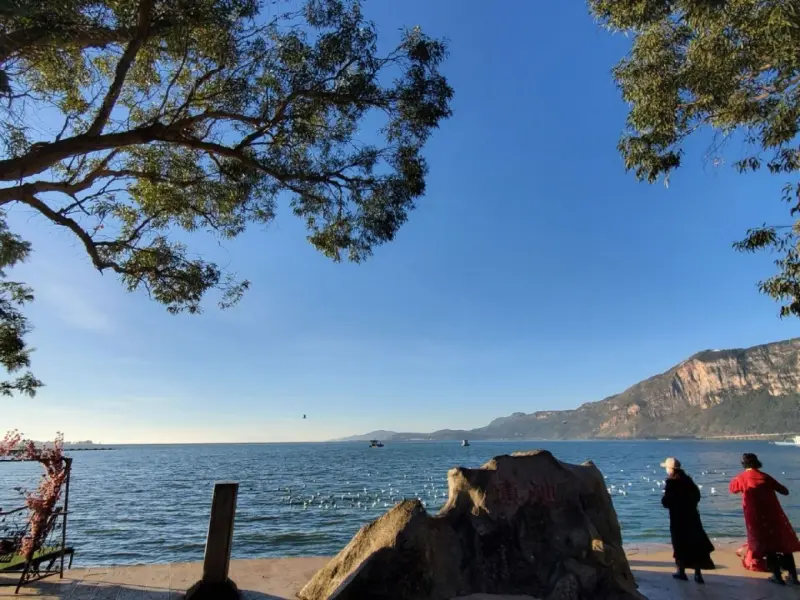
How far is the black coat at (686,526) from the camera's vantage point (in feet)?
25.4

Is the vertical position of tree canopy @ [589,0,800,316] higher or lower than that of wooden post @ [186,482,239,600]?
higher

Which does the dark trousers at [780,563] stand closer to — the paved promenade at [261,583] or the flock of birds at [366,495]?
the paved promenade at [261,583]

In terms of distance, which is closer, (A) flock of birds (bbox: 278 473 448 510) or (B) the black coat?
(B) the black coat

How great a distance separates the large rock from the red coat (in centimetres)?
275

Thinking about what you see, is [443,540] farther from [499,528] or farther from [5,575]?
[5,575]

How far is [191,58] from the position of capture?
28.1ft

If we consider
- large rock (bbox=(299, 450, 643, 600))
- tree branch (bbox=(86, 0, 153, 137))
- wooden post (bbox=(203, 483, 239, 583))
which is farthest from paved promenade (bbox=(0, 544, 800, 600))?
tree branch (bbox=(86, 0, 153, 137))

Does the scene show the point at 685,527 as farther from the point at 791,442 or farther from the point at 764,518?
the point at 791,442

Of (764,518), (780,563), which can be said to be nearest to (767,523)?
(764,518)

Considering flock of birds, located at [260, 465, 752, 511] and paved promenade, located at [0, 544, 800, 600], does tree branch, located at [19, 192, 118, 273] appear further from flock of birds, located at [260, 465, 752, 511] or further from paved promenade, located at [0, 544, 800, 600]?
flock of birds, located at [260, 465, 752, 511]

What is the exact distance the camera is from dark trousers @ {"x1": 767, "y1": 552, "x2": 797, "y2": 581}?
7531 millimetres

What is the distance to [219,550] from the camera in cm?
637

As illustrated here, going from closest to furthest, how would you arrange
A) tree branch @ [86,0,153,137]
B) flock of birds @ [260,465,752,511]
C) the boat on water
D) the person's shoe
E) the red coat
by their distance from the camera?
tree branch @ [86,0,153,137], the person's shoe, the red coat, flock of birds @ [260,465,752,511], the boat on water

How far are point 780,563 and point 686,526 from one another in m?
1.40
